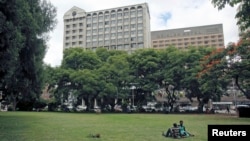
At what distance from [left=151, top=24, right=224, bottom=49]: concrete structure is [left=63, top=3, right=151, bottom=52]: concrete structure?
83.2ft

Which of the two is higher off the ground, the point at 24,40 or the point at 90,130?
the point at 24,40

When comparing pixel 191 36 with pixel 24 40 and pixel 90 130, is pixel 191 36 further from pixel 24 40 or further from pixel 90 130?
pixel 90 130

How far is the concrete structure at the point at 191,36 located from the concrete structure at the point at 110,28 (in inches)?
999

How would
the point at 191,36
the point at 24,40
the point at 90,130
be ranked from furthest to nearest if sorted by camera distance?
the point at 191,36 < the point at 24,40 < the point at 90,130

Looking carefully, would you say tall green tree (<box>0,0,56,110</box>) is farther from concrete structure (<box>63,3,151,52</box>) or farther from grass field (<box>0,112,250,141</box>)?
concrete structure (<box>63,3,151,52</box>)

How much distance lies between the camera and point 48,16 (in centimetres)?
2345

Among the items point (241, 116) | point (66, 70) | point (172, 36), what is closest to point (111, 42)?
point (172, 36)

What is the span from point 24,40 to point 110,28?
99.4 meters

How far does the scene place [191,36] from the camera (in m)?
134

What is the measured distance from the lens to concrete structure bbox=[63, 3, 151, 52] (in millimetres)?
108750

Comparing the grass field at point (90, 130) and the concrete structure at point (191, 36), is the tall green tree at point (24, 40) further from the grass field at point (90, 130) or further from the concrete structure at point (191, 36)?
the concrete structure at point (191, 36)

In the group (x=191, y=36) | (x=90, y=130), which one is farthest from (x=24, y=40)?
(x=191, y=36)

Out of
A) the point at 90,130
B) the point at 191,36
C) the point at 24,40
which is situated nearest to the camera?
the point at 90,130

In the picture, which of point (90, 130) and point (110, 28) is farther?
point (110, 28)
